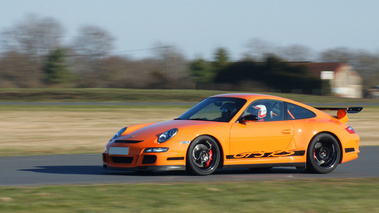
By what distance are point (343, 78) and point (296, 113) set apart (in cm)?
8431

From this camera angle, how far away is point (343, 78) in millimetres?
91188

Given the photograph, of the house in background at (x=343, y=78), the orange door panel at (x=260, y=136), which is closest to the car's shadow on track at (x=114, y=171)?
the orange door panel at (x=260, y=136)

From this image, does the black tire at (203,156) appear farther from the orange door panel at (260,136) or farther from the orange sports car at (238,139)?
the orange door panel at (260,136)

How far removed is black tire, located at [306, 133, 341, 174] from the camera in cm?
981

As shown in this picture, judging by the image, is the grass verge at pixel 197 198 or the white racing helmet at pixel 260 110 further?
the white racing helmet at pixel 260 110

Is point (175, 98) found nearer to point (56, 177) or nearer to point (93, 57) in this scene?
point (93, 57)

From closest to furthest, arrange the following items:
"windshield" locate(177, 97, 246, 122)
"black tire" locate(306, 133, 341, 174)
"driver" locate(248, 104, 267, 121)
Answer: "windshield" locate(177, 97, 246, 122)
"driver" locate(248, 104, 267, 121)
"black tire" locate(306, 133, 341, 174)

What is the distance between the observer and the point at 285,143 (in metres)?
9.62

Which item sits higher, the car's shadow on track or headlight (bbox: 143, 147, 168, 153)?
headlight (bbox: 143, 147, 168, 153)

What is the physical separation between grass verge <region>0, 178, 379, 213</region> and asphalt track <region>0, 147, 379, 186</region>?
717 millimetres

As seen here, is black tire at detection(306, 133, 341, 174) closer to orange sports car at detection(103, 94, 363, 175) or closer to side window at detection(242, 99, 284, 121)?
orange sports car at detection(103, 94, 363, 175)

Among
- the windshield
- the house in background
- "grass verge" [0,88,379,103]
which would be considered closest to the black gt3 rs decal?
the windshield

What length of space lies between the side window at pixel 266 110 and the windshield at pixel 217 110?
0.19 meters

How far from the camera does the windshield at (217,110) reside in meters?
9.48
